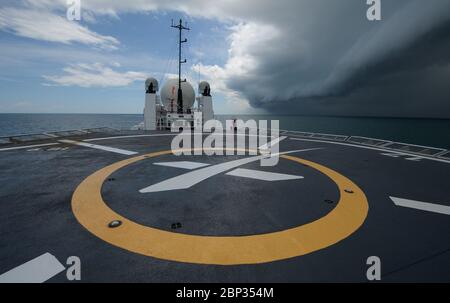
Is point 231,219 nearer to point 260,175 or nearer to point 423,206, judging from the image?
point 260,175

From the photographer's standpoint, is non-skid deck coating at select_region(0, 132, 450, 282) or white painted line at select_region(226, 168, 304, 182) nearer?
non-skid deck coating at select_region(0, 132, 450, 282)

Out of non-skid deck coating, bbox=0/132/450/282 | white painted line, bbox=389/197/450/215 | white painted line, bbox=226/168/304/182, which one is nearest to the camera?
non-skid deck coating, bbox=0/132/450/282

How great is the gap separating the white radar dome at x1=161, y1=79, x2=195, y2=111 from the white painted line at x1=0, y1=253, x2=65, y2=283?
25.3 m

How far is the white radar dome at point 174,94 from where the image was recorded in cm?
2728

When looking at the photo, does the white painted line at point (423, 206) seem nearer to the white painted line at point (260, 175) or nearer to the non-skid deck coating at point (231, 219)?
the non-skid deck coating at point (231, 219)

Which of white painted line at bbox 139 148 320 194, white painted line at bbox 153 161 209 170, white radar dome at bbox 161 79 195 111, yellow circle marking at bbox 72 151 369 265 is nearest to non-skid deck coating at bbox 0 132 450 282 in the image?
Answer: yellow circle marking at bbox 72 151 369 265

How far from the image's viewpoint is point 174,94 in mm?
27281

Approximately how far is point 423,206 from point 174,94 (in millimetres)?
26329

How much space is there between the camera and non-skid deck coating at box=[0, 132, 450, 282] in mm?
2891

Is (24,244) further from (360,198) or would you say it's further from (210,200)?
(360,198)

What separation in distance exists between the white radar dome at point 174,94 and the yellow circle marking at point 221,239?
2396 cm

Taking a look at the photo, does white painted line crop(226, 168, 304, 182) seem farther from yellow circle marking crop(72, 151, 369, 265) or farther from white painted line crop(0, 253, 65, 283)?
white painted line crop(0, 253, 65, 283)

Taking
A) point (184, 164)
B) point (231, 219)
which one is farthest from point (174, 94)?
point (231, 219)
